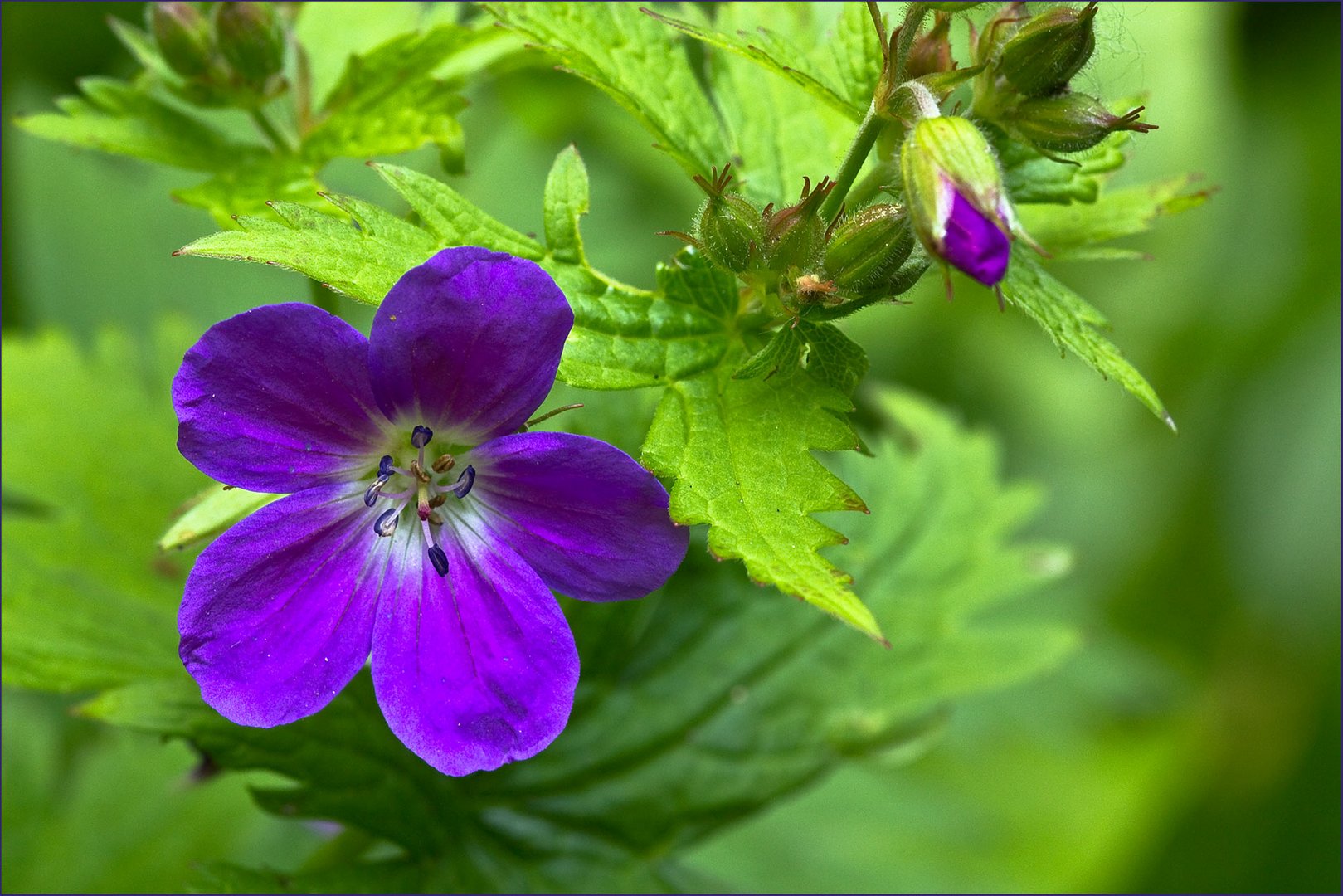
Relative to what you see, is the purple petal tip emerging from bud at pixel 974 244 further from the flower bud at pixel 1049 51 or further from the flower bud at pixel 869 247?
the flower bud at pixel 1049 51

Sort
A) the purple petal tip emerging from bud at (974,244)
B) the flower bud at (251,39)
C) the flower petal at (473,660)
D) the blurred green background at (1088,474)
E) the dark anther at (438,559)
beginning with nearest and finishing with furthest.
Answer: the purple petal tip emerging from bud at (974,244)
the flower petal at (473,660)
the dark anther at (438,559)
the flower bud at (251,39)
the blurred green background at (1088,474)

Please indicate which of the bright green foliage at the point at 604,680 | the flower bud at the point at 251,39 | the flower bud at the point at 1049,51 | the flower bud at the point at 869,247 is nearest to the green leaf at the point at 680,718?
the bright green foliage at the point at 604,680

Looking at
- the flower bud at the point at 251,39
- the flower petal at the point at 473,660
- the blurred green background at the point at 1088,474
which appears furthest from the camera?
the blurred green background at the point at 1088,474

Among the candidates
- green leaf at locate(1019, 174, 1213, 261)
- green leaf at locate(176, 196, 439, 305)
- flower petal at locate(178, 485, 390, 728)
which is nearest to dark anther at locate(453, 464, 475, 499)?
flower petal at locate(178, 485, 390, 728)

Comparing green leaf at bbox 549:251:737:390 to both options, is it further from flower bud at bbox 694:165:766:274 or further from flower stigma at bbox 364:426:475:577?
flower stigma at bbox 364:426:475:577

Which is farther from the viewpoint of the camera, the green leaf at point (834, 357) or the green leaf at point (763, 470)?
the green leaf at point (834, 357)

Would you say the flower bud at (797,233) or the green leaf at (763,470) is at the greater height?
the flower bud at (797,233)

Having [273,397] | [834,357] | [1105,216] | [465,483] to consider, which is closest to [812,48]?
[1105,216]
